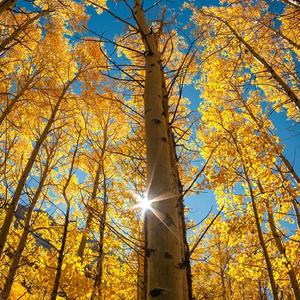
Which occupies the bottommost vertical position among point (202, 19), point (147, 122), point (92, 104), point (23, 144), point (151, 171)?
point (151, 171)

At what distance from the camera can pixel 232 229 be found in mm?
5820

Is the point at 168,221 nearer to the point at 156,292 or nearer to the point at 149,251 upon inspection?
the point at 149,251

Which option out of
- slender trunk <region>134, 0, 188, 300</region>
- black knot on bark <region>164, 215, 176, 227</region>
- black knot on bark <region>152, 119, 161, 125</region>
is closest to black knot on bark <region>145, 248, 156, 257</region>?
slender trunk <region>134, 0, 188, 300</region>

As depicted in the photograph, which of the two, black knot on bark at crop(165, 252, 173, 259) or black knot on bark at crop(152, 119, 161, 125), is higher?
black knot on bark at crop(152, 119, 161, 125)

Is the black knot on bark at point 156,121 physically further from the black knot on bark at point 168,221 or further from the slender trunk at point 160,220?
the black knot on bark at point 168,221

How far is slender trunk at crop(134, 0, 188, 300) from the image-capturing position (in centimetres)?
113

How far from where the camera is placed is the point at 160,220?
4.23 feet

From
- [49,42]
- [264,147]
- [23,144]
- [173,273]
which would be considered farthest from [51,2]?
[173,273]

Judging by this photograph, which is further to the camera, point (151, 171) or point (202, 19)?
point (202, 19)

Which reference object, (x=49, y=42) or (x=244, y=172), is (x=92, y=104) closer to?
(x=49, y=42)

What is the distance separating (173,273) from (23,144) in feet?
34.0

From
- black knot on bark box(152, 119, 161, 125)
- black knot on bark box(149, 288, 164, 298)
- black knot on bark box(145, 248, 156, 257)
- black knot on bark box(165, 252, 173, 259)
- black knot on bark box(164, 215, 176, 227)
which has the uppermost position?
black knot on bark box(152, 119, 161, 125)

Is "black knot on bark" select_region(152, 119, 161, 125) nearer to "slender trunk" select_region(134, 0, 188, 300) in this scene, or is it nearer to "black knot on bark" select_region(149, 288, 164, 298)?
"slender trunk" select_region(134, 0, 188, 300)

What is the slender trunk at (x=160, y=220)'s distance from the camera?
113 cm
